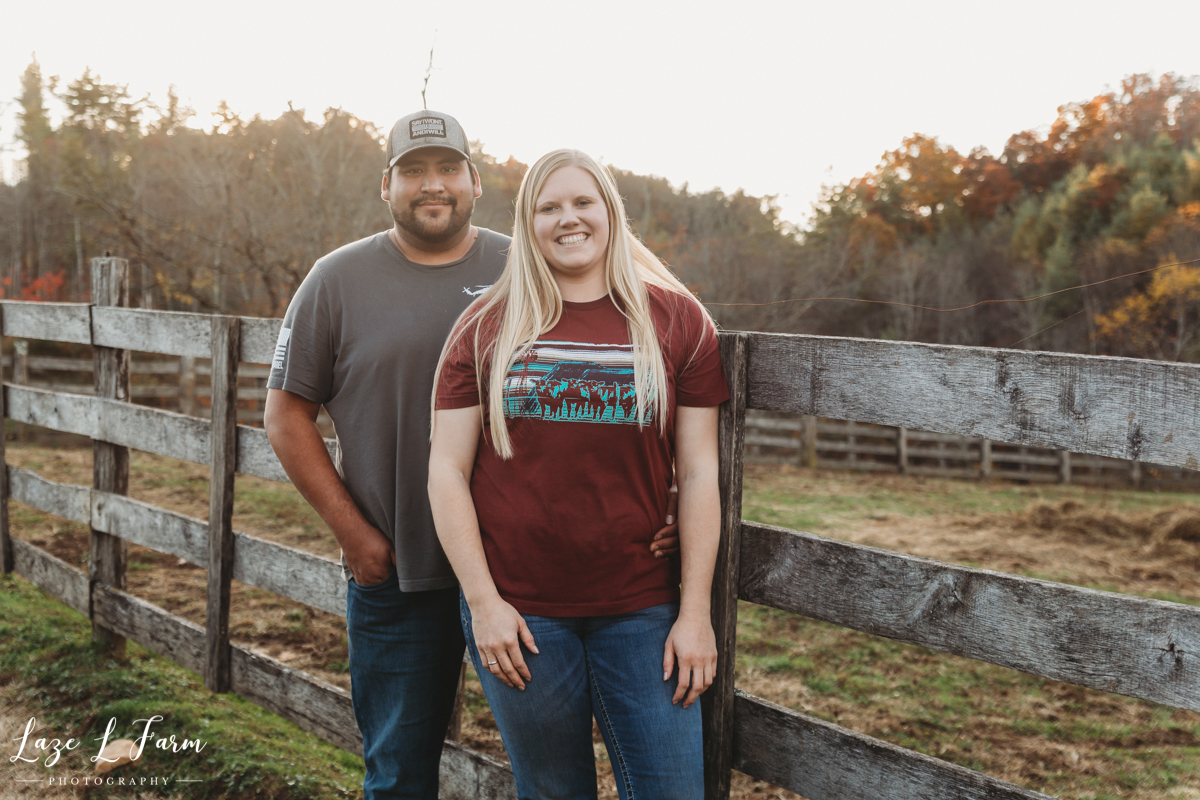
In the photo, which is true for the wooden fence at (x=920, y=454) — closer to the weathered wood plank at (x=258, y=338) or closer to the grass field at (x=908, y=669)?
the grass field at (x=908, y=669)

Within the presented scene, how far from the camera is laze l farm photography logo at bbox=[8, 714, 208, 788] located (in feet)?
9.93

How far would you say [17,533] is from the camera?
21.4 ft

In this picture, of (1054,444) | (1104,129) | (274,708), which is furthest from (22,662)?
(1104,129)

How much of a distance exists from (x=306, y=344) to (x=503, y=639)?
1009mm

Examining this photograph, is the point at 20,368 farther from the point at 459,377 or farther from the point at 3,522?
the point at 459,377

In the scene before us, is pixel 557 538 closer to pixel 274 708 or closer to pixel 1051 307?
pixel 274 708

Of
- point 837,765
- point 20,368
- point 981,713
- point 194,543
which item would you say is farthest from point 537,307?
point 20,368

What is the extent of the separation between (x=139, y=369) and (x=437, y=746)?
547 inches

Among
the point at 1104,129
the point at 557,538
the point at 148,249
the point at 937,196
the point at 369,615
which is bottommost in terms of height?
the point at 369,615

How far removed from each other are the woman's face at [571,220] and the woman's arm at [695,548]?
0.41 meters

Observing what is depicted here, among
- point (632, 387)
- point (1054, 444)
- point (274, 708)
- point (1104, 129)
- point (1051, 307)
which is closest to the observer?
point (1054, 444)

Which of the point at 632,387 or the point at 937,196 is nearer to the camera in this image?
the point at 632,387

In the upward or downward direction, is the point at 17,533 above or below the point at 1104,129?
below

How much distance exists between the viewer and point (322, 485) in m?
2.27
